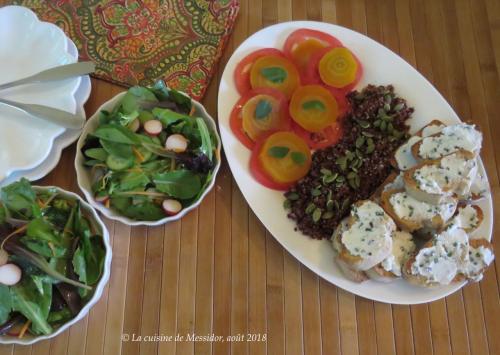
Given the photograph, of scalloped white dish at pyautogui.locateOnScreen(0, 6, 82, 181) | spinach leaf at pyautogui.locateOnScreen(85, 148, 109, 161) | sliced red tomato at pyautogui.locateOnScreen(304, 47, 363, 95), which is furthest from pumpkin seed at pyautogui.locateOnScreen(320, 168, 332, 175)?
scalloped white dish at pyautogui.locateOnScreen(0, 6, 82, 181)

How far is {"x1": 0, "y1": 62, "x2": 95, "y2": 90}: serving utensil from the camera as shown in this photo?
1060 millimetres

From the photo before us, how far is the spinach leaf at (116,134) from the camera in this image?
98cm

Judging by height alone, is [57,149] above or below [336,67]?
below

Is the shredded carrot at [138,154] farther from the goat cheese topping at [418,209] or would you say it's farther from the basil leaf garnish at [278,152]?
the goat cheese topping at [418,209]

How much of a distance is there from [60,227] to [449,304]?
849mm

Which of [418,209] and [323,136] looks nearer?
[418,209]

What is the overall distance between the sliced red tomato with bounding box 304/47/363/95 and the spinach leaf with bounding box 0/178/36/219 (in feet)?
2.18

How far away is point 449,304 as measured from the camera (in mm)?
1053

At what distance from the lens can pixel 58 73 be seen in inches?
41.8

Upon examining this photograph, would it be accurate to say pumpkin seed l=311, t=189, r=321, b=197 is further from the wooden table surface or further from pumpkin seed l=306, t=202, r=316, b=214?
the wooden table surface

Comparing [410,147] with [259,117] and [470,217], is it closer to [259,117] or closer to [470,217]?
[470,217]

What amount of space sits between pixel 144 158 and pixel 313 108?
0.38 meters

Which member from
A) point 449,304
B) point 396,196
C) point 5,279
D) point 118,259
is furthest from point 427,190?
point 5,279

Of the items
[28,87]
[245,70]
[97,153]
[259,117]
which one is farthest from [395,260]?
[28,87]
